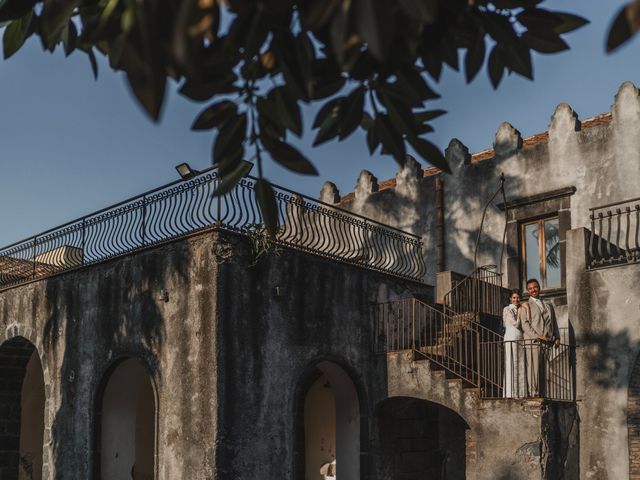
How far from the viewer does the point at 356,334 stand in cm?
1484

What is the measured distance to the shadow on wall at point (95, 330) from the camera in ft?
44.7

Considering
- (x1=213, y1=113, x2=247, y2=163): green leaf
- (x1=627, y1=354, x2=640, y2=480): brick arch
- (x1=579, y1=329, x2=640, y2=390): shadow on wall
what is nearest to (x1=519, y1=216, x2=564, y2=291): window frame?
(x1=579, y1=329, x2=640, y2=390): shadow on wall

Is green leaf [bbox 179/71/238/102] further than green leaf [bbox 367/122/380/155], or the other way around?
green leaf [bbox 367/122/380/155]

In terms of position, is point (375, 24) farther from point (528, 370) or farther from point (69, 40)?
point (528, 370)

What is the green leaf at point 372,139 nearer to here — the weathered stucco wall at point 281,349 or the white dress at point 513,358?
the weathered stucco wall at point 281,349

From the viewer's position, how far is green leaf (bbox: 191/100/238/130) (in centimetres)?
316

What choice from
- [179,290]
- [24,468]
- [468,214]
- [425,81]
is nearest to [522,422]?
[179,290]

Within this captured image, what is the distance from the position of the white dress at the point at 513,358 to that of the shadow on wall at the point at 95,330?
4.93 metres

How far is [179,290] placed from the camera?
13.3 meters

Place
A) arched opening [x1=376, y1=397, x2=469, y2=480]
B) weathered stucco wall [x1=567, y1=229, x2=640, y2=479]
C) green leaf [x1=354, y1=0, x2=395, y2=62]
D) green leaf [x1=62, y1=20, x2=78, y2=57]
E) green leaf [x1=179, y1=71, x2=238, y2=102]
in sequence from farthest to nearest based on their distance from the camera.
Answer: arched opening [x1=376, y1=397, x2=469, y2=480] < weathered stucco wall [x1=567, y1=229, x2=640, y2=479] < green leaf [x1=62, y1=20, x2=78, y2=57] < green leaf [x1=179, y1=71, x2=238, y2=102] < green leaf [x1=354, y1=0, x2=395, y2=62]

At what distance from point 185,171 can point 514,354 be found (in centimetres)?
603

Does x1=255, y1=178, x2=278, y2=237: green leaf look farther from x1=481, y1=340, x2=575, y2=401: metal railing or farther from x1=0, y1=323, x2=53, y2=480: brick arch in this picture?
x1=0, y1=323, x2=53, y2=480: brick arch

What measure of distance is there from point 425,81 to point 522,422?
968 centimetres

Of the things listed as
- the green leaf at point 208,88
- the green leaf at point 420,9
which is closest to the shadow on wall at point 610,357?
the green leaf at point 208,88
